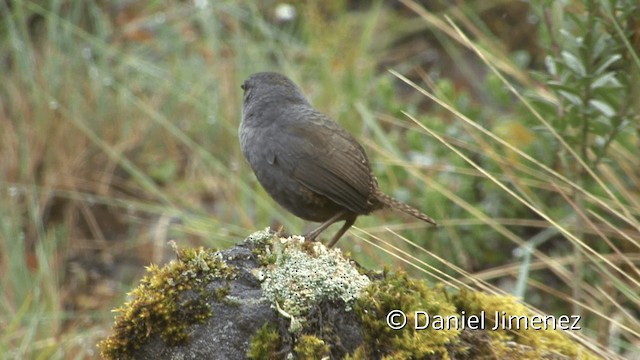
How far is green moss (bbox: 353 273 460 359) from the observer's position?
2.52 meters

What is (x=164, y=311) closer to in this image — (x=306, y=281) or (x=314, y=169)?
(x=306, y=281)

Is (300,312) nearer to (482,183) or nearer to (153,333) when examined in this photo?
(153,333)

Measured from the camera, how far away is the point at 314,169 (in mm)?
3764

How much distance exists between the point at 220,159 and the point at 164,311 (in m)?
3.81

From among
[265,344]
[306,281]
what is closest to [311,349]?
[265,344]

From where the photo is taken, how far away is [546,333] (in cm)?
288

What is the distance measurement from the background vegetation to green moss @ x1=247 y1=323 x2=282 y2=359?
5.51 ft

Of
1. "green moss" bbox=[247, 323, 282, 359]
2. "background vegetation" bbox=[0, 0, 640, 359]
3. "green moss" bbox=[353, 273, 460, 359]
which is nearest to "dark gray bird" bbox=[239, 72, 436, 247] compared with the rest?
"background vegetation" bbox=[0, 0, 640, 359]

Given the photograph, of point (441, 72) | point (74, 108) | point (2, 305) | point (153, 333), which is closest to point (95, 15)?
point (74, 108)

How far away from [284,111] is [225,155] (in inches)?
90.6

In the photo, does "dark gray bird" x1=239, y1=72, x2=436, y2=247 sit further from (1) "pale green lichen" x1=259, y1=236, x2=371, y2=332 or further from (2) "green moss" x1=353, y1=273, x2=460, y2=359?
(2) "green moss" x1=353, y1=273, x2=460, y2=359

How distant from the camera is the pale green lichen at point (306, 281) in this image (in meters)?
2.59

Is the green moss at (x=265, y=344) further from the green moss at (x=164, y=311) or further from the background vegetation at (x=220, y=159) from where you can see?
the background vegetation at (x=220, y=159)

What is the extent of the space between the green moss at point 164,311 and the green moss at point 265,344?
161mm
